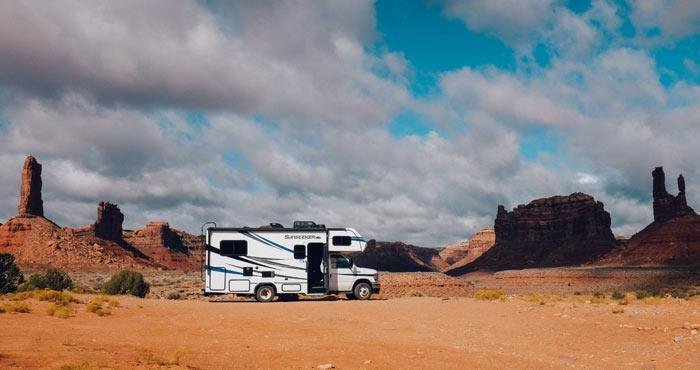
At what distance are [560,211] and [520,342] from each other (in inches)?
5119

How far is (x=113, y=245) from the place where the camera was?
11712 cm

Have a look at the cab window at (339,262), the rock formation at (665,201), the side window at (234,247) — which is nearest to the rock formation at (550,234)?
the rock formation at (665,201)

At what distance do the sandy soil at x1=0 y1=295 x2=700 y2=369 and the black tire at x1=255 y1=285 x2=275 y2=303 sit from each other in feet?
18.2

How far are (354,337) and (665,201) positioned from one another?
119 metres

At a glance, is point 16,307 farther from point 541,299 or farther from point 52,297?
A: point 541,299

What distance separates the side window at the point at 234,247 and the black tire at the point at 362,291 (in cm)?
550

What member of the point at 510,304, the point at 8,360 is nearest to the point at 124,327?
the point at 8,360

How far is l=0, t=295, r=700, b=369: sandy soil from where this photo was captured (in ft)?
35.1

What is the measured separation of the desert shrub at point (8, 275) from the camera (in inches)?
1180

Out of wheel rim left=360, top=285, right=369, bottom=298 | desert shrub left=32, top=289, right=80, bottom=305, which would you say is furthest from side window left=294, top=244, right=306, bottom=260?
desert shrub left=32, top=289, right=80, bottom=305

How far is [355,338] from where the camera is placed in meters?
14.1

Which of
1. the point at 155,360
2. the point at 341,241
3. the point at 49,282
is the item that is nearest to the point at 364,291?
the point at 341,241

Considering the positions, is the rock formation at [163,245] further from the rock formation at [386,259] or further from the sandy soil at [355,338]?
the sandy soil at [355,338]

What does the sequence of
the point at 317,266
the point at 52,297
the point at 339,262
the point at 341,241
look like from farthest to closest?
the point at 317,266 < the point at 339,262 < the point at 341,241 < the point at 52,297
